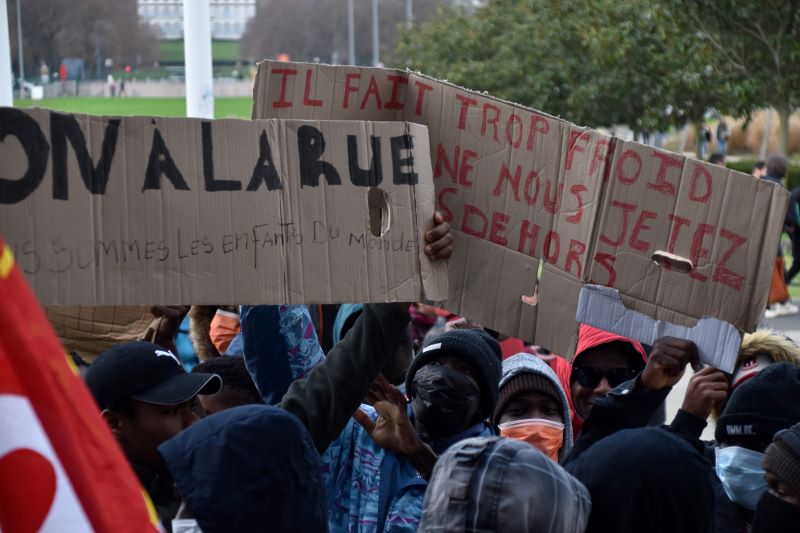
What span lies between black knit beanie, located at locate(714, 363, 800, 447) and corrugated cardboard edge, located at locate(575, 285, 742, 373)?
1.84 feet

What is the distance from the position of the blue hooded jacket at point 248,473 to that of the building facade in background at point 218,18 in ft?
246

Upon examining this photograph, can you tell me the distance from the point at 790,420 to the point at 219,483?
1.81 meters

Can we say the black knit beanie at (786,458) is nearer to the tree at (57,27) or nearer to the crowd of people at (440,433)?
the crowd of people at (440,433)

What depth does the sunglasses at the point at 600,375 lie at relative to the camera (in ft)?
13.7

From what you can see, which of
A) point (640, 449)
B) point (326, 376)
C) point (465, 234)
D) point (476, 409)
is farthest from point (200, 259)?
point (476, 409)

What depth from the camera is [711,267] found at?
2.89 m

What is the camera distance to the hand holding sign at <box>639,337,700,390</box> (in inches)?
114

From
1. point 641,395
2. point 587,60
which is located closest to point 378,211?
point 641,395

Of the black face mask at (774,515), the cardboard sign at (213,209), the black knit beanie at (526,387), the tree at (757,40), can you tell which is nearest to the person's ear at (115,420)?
the cardboard sign at (213,209)

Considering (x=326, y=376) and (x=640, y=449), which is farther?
(x=326, y=376)

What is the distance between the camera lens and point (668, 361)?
2930mm

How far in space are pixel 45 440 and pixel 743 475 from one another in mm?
2280

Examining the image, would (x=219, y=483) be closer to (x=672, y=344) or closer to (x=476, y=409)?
(x=672, y=344)

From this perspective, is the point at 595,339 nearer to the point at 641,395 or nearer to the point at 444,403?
the point at 444,403
